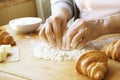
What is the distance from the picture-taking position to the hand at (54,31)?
67cm

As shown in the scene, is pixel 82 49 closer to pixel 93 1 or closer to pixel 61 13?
pixel 61 13

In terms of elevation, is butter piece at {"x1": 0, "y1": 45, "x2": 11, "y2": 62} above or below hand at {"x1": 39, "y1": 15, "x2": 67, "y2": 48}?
below

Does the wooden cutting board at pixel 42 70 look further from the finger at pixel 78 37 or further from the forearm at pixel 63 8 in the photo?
the forearm at pixel 63 8

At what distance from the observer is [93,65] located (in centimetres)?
49

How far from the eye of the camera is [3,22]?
1706 millimetres

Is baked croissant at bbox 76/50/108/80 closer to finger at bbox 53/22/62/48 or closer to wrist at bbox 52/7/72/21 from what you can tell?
finger at bbox 53/22/62/48

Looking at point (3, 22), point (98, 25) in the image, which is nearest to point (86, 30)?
point (98, 25)

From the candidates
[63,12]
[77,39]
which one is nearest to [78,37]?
[77,39]

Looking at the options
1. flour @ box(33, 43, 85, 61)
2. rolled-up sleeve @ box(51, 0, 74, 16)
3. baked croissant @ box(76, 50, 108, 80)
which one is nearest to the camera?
baked croissant @ box(76, 50, 108, 80)

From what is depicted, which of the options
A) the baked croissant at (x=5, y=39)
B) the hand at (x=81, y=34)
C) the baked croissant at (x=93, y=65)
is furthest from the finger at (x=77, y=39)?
the baked croissant at (x=5, y=39)

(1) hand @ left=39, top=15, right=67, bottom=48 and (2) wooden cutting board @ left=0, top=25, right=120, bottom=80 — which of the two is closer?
(2) wooden cutting board @ left=0, top=25, right=120, bottom=80

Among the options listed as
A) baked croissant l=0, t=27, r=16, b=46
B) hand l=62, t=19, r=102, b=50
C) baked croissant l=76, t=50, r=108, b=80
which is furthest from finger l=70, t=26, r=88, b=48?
baked croissant l=0, t=27, r=16, b=46

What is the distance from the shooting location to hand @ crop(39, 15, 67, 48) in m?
0.67

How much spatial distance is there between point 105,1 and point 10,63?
440 mm
